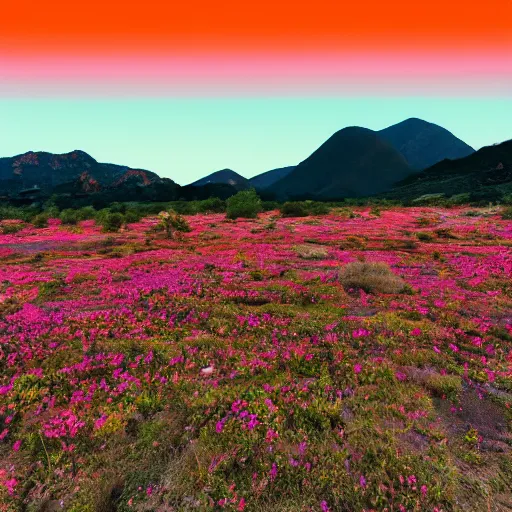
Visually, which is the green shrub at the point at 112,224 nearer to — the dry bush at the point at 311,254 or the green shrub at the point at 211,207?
the dry bush at the point at 311,254

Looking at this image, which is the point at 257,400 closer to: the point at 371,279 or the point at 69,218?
the point at 371,279

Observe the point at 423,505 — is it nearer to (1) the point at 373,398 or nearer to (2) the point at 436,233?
(1) the point at 373,398

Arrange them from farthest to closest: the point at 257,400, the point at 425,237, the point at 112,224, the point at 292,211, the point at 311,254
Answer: the point at 292,211 → the point at 112,224 → the point at 425,237 → the point at 311,254 → the point at 257,400

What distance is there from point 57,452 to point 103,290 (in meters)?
10.2

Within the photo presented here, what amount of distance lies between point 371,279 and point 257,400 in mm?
9785

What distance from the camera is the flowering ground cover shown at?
437cm

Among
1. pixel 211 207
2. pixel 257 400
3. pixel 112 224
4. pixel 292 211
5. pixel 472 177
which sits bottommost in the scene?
pixel 292 211

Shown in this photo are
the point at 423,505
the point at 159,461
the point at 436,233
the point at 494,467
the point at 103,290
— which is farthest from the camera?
the point at 436,233

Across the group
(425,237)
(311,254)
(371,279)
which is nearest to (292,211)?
(425,237)

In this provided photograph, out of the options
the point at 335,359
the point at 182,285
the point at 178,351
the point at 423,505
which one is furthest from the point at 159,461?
the point at 182,285

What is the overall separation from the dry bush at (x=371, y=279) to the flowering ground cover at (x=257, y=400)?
0.34 m

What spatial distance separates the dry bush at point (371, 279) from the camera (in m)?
13.6

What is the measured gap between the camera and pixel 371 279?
14.0m

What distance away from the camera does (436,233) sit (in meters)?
33.3
